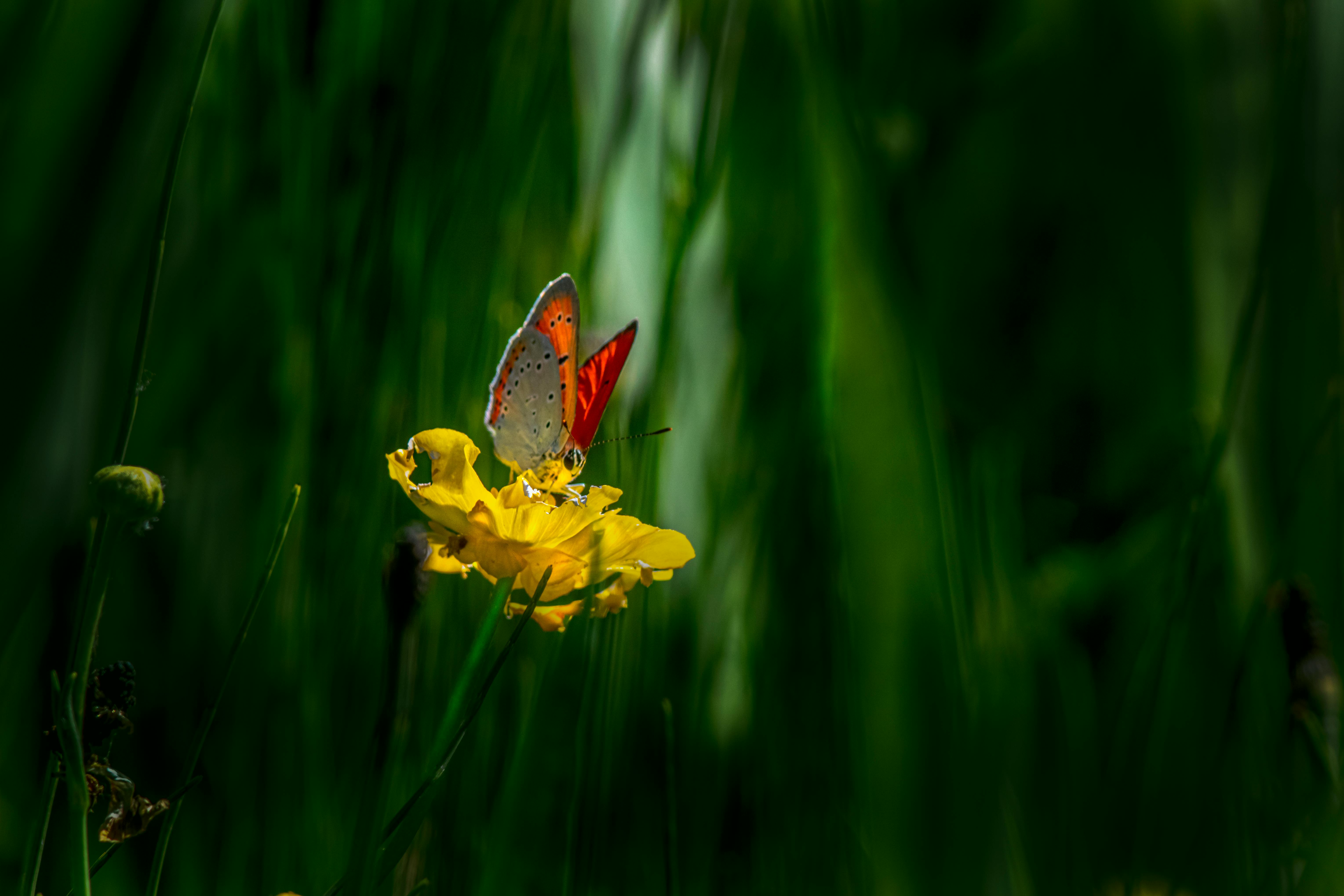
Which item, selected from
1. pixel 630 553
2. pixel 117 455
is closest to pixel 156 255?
pixel 117 455

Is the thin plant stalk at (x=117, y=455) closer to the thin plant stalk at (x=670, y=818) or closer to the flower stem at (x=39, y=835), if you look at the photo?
the flower stem at (x=39, y=835)

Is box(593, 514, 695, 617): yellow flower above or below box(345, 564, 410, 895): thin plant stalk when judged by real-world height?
above

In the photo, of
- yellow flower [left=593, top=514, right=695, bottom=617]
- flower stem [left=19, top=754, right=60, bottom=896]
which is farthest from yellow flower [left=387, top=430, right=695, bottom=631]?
flower stem [left=19, top=754, right=60, bottom=896]

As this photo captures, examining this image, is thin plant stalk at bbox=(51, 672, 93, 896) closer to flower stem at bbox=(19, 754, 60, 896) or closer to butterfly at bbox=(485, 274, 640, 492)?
flower stem at bbox=(19, 754, 60, 896)

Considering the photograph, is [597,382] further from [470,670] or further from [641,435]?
[470,670]

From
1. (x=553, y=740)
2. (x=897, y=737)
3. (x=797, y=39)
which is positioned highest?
(x=797, y=39)

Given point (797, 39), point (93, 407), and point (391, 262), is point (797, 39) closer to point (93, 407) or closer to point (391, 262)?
point (391, 262)

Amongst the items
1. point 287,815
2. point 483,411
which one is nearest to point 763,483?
point 483,411

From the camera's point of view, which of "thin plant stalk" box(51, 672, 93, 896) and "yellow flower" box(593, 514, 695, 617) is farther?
"yellow flower" box(593, 514, 695, 617)
